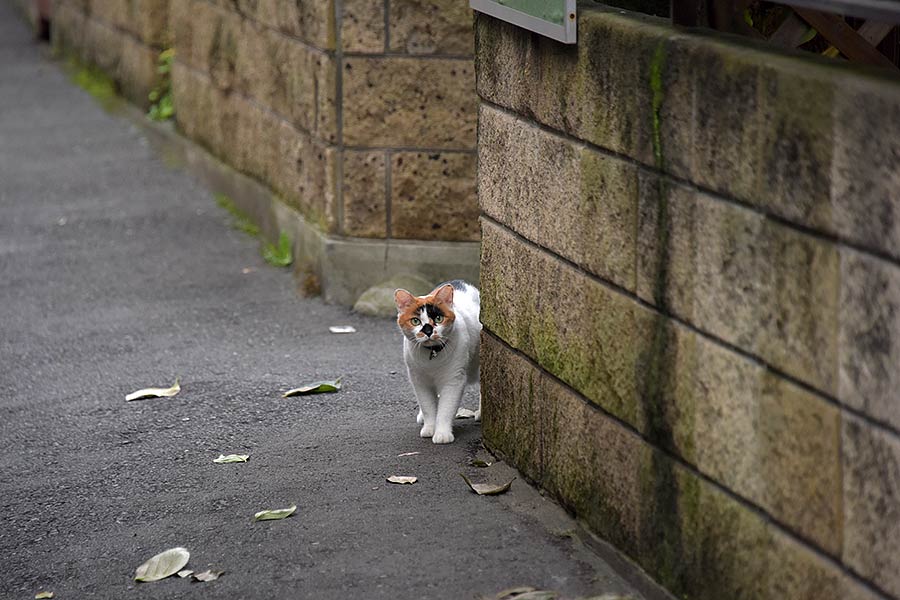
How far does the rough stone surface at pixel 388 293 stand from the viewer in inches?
295

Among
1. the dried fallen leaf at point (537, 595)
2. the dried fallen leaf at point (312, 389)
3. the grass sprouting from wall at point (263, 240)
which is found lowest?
the grass sprouting from wall at point (263, 240)

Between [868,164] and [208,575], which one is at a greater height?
[868,164]

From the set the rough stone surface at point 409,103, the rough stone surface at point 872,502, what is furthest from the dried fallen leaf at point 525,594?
the rough stone surface at point 409,103

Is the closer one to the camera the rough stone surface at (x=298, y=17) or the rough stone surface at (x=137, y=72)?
the rough stone surface at (x=298, y=17)

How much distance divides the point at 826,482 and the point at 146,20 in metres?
9.72

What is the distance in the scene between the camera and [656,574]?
3.95m

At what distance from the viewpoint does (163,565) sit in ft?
14.9

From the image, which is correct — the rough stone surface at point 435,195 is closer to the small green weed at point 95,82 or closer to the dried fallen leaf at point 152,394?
the dried fallen leaf at point 152,394

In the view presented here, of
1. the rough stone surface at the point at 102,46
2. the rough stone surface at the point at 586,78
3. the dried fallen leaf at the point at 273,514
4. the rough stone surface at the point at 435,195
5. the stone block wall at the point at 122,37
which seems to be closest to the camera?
the rough stone surface at the point at 586,78

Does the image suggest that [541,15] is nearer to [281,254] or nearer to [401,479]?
[401,479]

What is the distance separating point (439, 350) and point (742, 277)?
2.16 m

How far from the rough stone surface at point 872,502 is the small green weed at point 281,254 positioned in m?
5.74

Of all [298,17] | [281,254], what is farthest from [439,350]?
[281,254]

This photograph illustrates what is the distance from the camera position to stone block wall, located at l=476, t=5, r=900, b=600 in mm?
2973
